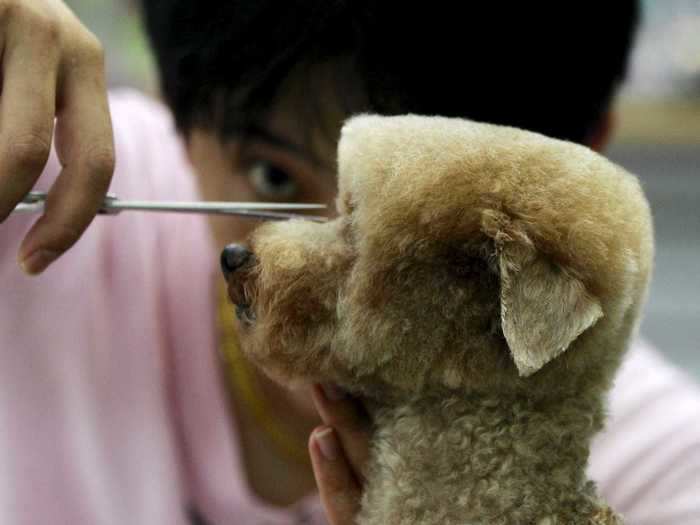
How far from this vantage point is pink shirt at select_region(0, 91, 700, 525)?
0.76 metres

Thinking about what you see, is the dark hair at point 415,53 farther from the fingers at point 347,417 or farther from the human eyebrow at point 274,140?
the fingers at point 347,417

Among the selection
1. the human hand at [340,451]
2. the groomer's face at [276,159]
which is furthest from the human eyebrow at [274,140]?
the human hand at [340,451]

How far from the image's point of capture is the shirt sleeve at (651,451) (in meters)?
0.75

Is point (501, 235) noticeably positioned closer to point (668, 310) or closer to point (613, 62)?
point (613, 62)

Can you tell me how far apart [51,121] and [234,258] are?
141 millimetres

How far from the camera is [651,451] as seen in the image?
Answer: 830mm

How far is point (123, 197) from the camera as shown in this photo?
32.4 inches

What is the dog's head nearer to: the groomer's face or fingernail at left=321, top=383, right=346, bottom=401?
fingernail at left=321, top=383, right=346, bottom=401

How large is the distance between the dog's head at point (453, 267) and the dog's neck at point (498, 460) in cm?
2

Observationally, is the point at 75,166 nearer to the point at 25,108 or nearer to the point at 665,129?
the point at 25,108

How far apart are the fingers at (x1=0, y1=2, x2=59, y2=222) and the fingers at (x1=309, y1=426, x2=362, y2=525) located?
229mm

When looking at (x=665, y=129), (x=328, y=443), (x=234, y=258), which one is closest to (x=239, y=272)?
(x=234, y=258)

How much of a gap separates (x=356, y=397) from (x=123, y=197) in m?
0.44

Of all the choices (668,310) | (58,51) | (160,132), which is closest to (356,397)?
(58,51)
